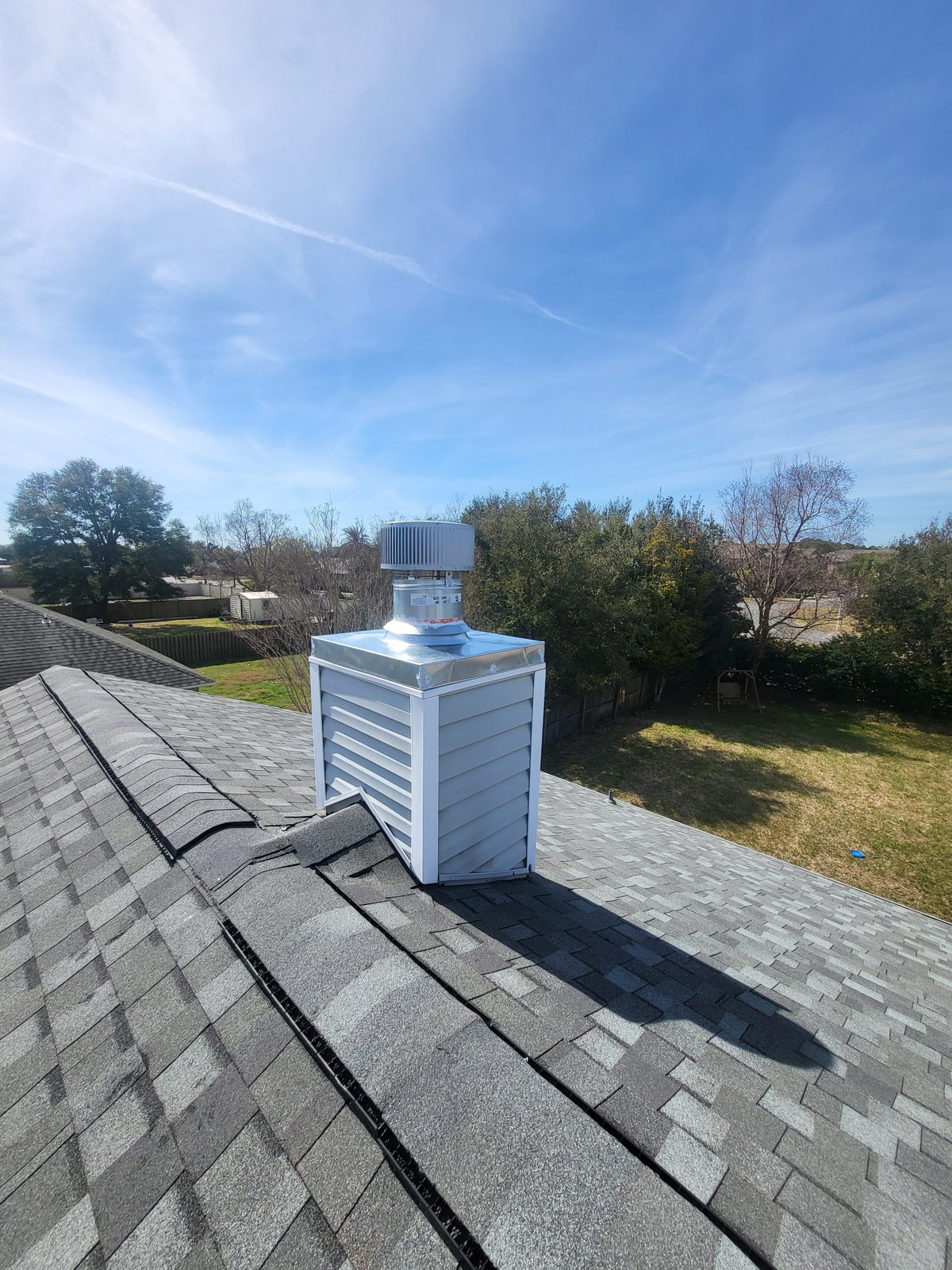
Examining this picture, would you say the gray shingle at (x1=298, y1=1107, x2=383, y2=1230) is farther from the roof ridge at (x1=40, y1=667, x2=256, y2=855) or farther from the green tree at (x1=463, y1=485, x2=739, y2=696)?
the green tree at (x1=463, y1=485, x2=739, y2=696)

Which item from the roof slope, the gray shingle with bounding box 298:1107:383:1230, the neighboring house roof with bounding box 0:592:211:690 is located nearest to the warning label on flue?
the roof slope

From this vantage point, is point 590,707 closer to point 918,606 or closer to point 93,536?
point 918,606

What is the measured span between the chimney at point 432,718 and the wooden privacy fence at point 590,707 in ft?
33.1

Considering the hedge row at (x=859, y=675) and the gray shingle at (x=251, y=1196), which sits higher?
the gray shingle at (x=251, y=1196)

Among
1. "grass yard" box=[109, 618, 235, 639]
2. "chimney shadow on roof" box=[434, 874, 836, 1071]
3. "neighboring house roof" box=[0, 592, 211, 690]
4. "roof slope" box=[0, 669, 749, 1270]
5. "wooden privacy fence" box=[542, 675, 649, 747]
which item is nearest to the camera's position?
"roof slope" box=[0, 669, 749, 1270]

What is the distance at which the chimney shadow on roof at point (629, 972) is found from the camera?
1881 mm

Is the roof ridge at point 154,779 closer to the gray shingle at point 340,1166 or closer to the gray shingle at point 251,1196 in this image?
the gray shingle at point 251,1196

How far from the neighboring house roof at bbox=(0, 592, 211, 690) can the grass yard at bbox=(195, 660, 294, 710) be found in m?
1.98

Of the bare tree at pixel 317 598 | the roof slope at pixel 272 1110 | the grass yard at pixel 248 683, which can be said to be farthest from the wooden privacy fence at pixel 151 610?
the roof slope at pixel 272 1110

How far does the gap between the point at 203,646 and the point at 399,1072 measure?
2533 cm

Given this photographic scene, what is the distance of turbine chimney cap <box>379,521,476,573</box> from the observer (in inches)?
88.4

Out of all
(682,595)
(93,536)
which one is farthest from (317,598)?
(93,536)

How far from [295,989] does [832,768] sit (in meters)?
14.2

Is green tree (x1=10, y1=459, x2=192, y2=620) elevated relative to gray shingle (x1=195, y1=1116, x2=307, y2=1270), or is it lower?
elevated
